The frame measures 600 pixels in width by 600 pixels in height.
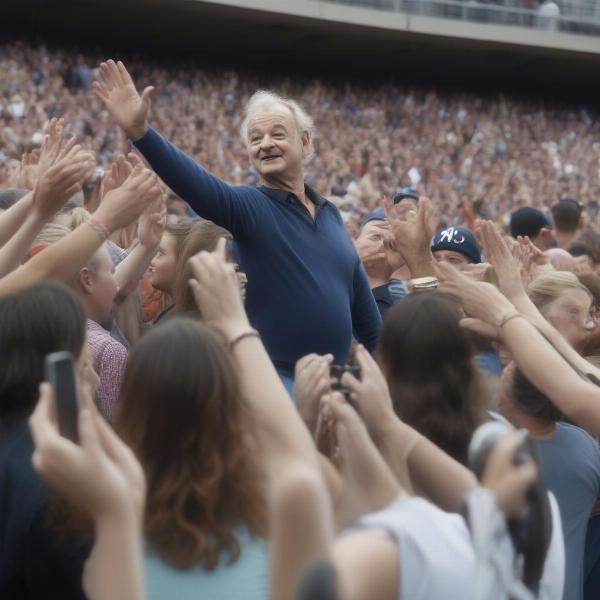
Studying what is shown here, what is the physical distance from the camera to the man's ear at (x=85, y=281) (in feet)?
12.8

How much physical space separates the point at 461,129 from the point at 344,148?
521cm

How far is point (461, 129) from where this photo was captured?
82.5 ft

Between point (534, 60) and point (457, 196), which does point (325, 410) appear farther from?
point (534, 60)

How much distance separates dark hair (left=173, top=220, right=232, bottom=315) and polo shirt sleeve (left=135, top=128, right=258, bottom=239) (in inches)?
7.7

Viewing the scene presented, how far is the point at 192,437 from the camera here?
2154 mm

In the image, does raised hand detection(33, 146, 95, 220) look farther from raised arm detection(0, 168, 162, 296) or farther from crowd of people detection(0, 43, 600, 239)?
crowd of people detection(0, 43, 600, 239)

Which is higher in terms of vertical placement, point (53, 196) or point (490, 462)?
point (490, 462)

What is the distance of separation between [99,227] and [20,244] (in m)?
0.31

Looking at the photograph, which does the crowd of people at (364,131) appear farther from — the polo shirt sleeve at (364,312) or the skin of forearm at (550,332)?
the skin of forearm at (550,332)

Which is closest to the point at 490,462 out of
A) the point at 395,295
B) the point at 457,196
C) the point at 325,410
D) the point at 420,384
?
the point at 325,410

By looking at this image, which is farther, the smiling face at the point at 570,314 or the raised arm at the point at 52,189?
the smiling face at the point at 570,314

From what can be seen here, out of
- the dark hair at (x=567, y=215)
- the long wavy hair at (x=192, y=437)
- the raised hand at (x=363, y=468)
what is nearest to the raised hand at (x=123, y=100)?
the long wavy hair at (x=192, y=437)

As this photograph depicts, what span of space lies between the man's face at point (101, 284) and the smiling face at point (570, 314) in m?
1.44

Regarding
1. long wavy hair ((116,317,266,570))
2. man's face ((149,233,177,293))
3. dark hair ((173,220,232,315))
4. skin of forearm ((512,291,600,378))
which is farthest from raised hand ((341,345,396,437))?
man's face ((149,233,177,293))
